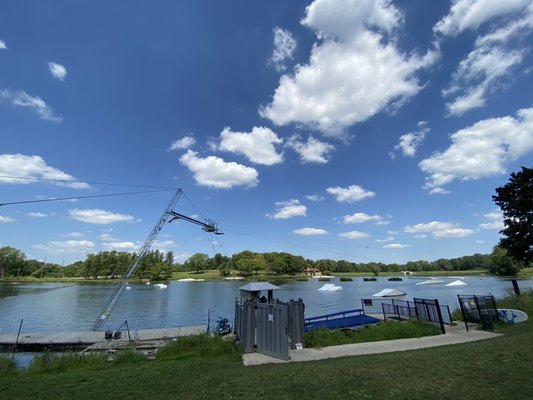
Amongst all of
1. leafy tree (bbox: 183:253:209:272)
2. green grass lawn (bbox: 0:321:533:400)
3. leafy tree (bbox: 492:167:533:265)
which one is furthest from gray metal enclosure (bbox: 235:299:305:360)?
leafy tree (bbox: 183:253:209:272)

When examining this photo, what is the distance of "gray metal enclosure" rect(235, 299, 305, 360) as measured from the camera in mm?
9547

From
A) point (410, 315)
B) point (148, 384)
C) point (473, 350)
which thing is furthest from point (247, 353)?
point (410, 315)

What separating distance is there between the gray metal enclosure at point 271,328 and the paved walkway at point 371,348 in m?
0.34

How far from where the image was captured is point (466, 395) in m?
5.04

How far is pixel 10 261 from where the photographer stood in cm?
13000

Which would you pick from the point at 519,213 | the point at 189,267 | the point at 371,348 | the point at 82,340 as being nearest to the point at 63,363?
the point at 371,348

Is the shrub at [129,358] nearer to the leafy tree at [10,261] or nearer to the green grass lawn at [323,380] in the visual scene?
the green grass lawn at [323,380]

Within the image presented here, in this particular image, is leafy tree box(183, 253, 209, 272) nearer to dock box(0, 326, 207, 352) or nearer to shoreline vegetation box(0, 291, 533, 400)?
dock box(0, 326, 207, 352)

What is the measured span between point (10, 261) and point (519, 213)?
166277mm

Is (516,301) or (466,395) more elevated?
(516,301)

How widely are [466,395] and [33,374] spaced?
10543 millimetres

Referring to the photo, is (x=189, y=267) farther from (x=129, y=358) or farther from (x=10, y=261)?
(x=129, y=358)

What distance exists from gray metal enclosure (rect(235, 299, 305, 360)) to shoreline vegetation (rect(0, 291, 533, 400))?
111 centimetres

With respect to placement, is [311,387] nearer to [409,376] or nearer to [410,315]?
[409,376]
